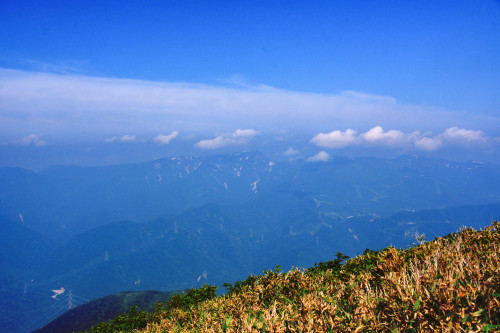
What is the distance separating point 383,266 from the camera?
24.7ft

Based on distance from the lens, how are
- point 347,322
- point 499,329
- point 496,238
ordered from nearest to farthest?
point 499,329 < point 347,322 < point 496,238

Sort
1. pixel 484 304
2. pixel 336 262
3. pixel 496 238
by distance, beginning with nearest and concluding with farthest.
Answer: pixel 484 304 < pixel 496 238 < pixel 336 262

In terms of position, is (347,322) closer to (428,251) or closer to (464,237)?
(428,251)

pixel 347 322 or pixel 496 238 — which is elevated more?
pixel 496 238

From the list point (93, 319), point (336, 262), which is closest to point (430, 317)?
point (336, 262)

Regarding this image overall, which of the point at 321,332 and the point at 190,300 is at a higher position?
the point at 190,300

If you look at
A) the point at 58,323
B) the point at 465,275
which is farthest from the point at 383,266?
the point at 58,323

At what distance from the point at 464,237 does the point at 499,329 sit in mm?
6519

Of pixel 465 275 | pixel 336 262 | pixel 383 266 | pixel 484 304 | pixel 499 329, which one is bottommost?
pixel 499 329

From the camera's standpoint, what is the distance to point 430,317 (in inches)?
164

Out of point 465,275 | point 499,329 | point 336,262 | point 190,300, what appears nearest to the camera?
point 499,329

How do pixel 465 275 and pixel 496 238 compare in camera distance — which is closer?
pixel 465 275

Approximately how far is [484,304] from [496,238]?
5510 mm

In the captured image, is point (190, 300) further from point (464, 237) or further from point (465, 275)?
point (465, 275)
